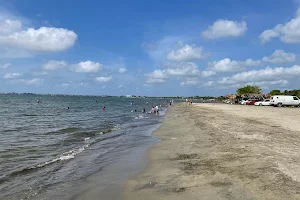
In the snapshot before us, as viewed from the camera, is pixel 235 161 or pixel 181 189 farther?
pixel 235 161

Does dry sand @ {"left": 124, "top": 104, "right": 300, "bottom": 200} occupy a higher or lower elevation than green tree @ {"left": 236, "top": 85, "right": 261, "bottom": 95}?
lower

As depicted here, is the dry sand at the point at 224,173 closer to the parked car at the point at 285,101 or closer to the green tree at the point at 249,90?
the parked car at the point at 285,101

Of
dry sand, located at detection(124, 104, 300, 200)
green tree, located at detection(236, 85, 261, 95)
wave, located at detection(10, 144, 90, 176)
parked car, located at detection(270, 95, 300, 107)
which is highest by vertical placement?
green tree, located at detection(236, 85, 261, 95)

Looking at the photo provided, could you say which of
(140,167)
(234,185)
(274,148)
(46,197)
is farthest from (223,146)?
(46,197)

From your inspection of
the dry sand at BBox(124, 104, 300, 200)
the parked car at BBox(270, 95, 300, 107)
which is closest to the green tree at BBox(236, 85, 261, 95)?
the parked car at BBox(270, 95, 300, 107)

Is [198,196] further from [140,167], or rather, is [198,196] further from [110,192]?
[140,167]

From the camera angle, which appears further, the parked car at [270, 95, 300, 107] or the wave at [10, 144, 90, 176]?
the parked car at [270, 95, 300, 107]

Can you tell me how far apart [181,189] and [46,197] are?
12.9 feet

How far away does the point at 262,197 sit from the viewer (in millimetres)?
6258

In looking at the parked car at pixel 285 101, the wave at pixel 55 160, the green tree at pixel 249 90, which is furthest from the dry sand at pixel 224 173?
the green tree at pixel 249 90

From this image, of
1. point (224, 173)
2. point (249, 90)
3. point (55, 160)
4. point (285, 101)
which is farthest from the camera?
point (249, 90)

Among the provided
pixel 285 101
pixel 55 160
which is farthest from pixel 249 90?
Result: pixel 55 160

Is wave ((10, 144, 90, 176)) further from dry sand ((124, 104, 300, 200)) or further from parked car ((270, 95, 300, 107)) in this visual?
parked car ((270, 95, 300, 107))

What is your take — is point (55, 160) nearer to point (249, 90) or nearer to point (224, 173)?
point (224, 173)
